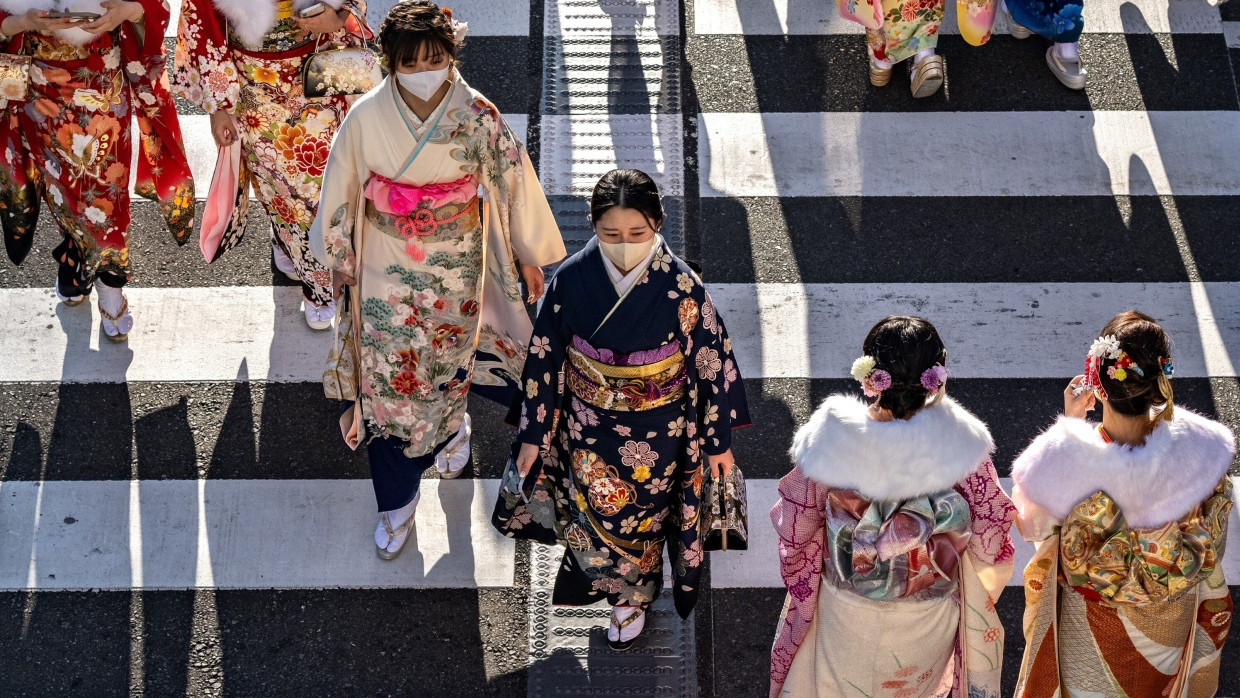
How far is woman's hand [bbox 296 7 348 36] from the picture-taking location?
4.63 metres

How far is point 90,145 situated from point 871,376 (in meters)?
3.32

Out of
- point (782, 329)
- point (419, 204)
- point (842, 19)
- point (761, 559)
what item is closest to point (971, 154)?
point (842, 19)

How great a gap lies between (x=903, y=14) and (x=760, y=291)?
1.64 meters

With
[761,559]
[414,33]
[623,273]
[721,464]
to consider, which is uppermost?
[414,33]

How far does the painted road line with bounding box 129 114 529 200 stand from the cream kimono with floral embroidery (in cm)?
187

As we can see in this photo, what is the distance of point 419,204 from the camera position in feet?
13.4

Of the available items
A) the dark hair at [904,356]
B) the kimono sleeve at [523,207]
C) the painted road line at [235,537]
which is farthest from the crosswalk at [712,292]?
the dark hair at [904,356]

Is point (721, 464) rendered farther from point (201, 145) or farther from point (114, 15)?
point (201, 145)

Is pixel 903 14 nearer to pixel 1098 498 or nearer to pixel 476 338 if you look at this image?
pixel 476 338

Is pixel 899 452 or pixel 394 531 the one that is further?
pixel 394 531

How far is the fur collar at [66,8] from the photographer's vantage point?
4.60 meters

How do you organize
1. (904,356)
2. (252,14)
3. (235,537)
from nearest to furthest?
1. (904,356)
2. (252,14)
3. (235,537)

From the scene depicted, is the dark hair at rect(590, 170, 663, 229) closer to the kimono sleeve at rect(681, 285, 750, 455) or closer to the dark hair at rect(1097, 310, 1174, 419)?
the kimono sleeve at rect(681, 285, 750, 455)

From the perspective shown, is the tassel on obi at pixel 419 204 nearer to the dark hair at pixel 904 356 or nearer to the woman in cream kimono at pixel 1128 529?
the dark hair at pixel 904 356
